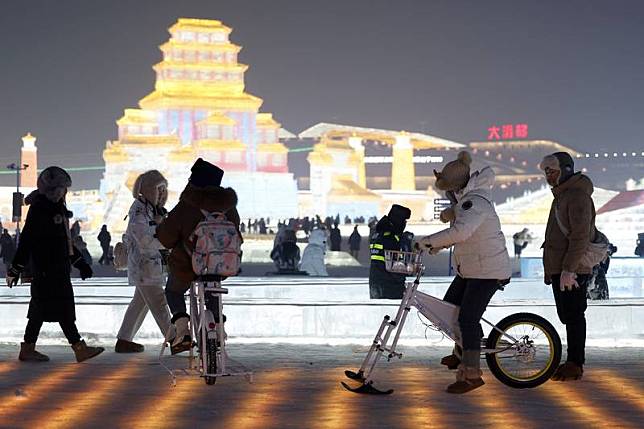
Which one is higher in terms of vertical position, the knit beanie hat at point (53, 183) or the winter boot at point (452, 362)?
the knit beanie hat at point (53, 183)

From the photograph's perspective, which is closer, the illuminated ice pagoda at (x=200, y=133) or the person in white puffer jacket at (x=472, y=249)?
the person in white puffer jacket at (x=472, y=249)

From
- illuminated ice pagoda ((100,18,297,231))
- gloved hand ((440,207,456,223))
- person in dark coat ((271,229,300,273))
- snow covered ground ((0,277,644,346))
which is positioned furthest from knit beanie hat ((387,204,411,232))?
illuminated ice pagoda ((100,18,297,231))

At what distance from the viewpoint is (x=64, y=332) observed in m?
8.41

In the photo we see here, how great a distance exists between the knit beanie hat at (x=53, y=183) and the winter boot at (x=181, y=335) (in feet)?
4.37

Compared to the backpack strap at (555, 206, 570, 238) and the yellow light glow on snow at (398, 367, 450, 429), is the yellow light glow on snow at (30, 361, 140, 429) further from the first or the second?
the backpack strap at (555, 206, 570, 238)

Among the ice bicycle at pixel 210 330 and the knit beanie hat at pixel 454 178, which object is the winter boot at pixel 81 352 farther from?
the knit beanie hat at pixel 454 178

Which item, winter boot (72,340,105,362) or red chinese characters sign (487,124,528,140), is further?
red chinese characters sign (487,124,528,140)

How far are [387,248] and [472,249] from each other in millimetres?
4916

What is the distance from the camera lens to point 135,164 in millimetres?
63500

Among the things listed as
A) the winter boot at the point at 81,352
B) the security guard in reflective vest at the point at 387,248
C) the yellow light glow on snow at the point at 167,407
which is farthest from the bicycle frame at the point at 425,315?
the security guard in reflective vest at the point at 387,248

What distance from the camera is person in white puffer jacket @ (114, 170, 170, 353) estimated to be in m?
8.60

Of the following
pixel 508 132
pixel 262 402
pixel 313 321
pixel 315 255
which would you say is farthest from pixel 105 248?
pixel 508 132

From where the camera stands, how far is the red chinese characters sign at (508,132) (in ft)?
395

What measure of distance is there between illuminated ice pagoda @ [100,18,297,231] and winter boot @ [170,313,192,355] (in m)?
53.3
